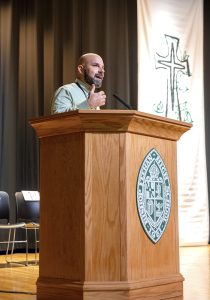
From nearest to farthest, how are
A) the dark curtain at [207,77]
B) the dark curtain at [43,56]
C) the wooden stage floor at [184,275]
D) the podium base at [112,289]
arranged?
the podium base at [112,289]
the wooden stage floor at [184,275]
the dark curtain at [43,56]
the dark curtain at [207,77]

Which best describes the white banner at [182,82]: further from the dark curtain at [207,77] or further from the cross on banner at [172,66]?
the dark curtain at [207,77]

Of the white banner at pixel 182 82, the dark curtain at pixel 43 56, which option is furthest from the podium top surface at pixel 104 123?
the white banner at pixel 182 82

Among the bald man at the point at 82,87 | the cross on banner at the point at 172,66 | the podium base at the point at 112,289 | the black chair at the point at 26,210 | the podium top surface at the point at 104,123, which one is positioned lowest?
the podium base at the point at 112,289

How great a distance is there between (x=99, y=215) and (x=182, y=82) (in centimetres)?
612

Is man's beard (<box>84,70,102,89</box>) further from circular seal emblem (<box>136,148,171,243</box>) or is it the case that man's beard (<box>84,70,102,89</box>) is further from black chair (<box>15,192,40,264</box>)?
black chair (<box>15,192,40,264</box>)

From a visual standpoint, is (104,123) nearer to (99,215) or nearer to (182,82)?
(99,215)

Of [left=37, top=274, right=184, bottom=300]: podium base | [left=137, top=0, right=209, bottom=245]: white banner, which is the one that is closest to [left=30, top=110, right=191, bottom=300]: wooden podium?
[left=37, top=274, right=184, bottom=300]: podium base

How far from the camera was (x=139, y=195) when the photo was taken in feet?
10.0

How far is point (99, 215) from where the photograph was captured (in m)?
2.98

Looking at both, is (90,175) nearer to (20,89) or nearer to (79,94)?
(79,94)

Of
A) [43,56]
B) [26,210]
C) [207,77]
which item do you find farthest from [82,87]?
[207,77]

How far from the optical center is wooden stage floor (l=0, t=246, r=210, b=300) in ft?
11.9

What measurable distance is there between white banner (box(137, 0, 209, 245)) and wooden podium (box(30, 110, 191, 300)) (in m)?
5.15

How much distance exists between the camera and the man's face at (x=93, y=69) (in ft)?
11.5
